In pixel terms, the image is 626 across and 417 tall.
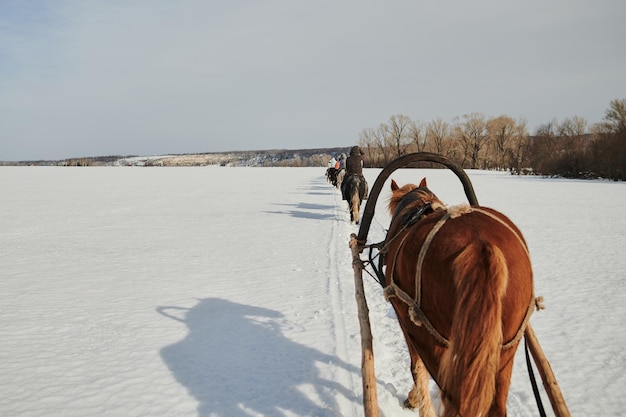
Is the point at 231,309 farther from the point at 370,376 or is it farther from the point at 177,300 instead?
the point at 370,376

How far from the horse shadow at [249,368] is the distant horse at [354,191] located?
6.69m

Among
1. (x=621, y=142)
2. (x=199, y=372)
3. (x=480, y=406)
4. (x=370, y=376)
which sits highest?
(x=621, y=142)

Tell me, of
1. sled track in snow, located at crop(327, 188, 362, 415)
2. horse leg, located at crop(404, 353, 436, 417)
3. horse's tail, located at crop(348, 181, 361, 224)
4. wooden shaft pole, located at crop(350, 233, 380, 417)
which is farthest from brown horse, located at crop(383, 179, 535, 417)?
horse's tail, located at crop(348, 181, 361, 224)

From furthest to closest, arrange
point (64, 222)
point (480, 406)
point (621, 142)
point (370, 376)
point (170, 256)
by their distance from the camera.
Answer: point (621, 142) < point (64, 222) < point (170, 256) < point (370, 376) < point (480, 406)

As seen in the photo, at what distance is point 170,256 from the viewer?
7.61m

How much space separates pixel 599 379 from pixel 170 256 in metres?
7.03

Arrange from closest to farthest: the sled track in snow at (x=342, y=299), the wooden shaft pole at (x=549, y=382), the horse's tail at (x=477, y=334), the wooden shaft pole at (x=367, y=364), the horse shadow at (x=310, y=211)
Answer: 1. the horse's tail at (x=477, y=334)
2. the wooden shaft pole at (x=549, y=382)
3. the wooden shaft pole at (x=367, y=364)
4. the sled track in snow at (x=342, y=299)
5. the horse shadow at (x=310, y=211)

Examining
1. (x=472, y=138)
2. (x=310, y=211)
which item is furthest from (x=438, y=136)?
(x=310, y=211)

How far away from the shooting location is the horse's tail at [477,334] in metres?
1.55

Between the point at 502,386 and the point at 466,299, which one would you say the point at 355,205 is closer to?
the point at 502,386

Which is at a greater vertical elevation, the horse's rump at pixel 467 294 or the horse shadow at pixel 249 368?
the horse's rump at pixel 467 294

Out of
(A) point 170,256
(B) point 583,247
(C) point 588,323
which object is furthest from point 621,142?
(A) point 170,256

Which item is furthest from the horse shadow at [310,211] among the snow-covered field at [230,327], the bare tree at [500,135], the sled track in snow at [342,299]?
the bare tree at [500,135]

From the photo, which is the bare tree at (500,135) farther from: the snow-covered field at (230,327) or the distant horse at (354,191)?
the snow-covered field at (230,327)
